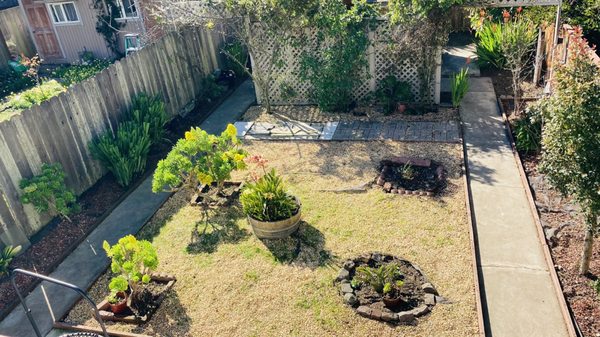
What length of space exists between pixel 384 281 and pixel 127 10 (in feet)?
46.3

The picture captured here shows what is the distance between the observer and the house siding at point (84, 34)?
16.5m

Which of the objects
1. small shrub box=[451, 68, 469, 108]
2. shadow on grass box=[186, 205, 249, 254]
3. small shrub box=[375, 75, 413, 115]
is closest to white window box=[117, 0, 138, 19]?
small shrub box=[375, 75, 413, 115]

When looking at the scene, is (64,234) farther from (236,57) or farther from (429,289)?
(236,57)

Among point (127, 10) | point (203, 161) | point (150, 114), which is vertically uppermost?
point (127, 10)

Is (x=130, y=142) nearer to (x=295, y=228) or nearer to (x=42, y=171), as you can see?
(x=42, y=171)

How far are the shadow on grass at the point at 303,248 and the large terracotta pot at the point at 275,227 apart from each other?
0.11 m

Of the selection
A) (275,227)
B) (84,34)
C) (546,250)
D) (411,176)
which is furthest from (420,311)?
(84,34)

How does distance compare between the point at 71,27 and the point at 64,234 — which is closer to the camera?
the point at 64,234

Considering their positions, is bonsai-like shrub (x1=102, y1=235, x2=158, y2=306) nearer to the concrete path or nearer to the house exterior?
the concrete path

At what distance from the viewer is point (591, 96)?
4.99m

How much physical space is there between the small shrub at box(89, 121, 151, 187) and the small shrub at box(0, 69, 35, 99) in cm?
856

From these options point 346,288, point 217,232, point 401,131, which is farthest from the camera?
point 401,131

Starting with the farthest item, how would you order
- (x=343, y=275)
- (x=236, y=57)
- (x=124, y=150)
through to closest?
(x=236, y=57)
(x=124, y=150)
(x=343, y=275)

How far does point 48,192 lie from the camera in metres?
7.31
